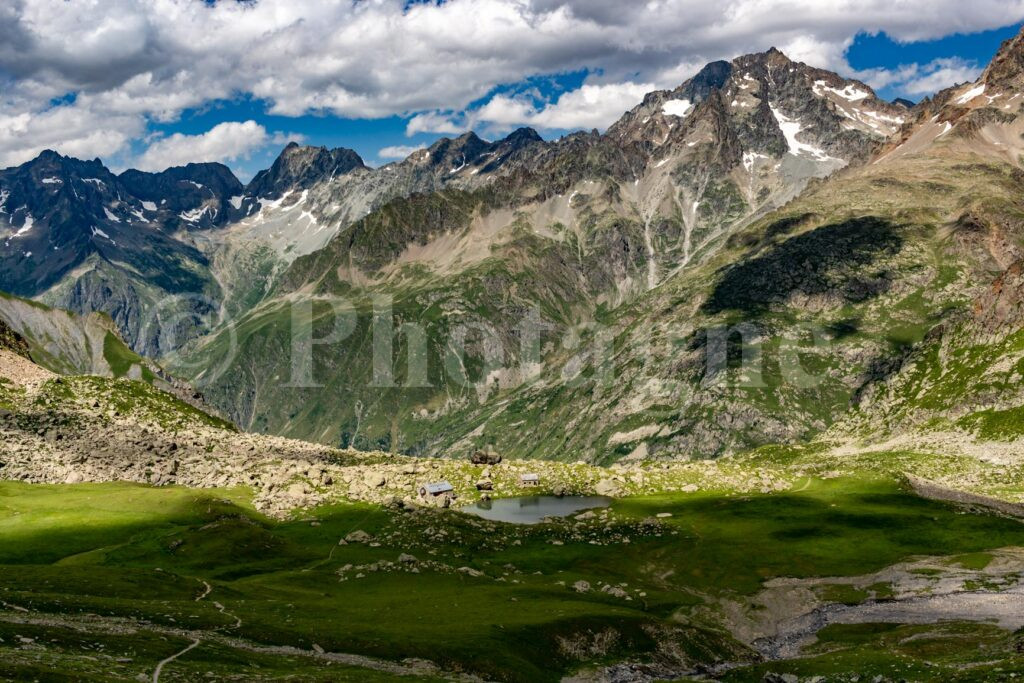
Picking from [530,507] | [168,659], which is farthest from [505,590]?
[530,507]

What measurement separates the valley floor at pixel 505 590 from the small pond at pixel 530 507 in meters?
9.60

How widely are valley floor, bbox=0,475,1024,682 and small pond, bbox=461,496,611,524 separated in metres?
9.60

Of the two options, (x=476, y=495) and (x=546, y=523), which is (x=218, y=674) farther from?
(x=476, y=495)

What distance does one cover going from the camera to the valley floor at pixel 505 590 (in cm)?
7862

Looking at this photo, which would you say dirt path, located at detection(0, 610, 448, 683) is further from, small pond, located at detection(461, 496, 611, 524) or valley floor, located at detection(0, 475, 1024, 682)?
small pond, located at detection(461, 496, 611, 524)

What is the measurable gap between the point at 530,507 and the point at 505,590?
70025 mm

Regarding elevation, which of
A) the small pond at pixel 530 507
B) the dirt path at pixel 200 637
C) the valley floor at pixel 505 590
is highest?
the dirt path at pixel 200 637

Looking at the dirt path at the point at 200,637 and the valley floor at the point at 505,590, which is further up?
the dirt path at the point at 200,637

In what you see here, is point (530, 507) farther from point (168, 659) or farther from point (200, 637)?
point (168, 659)

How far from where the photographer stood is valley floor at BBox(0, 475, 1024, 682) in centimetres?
7862

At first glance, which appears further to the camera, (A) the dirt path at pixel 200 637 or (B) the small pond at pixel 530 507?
(B) the small pond at pixel 530 507

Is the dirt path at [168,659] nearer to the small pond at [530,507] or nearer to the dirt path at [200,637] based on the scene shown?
the dirt path at [200,637]

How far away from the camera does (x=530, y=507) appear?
620 feet

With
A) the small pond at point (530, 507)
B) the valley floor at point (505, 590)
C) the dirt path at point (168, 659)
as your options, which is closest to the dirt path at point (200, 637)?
the dirt path at point (168, 659)
